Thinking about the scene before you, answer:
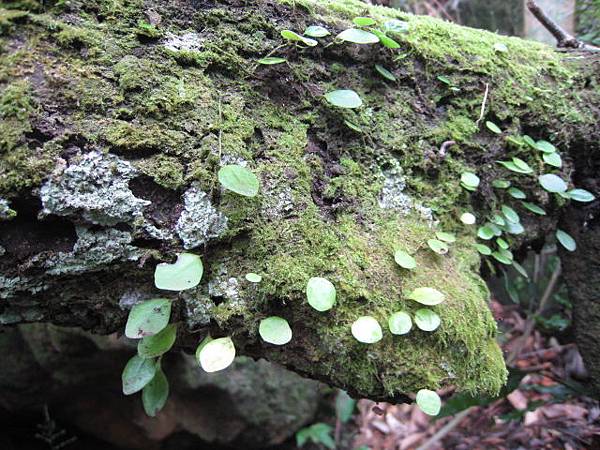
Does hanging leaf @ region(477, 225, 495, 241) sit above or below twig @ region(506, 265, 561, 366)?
above

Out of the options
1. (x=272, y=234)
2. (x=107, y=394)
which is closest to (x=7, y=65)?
(x=272, y=234)

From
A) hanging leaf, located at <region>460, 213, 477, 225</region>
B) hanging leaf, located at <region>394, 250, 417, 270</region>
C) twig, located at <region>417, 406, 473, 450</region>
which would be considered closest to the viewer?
hanging leaf, located at <region>394, 250, 417, 270</region>

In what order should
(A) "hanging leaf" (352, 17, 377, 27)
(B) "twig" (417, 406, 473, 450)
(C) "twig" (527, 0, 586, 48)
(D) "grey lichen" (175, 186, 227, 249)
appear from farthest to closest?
(B) "twig" (417, 406, 473, 450), (C) "twig" (527, 0, 586, 48), (A) "hanging leaf" (352, 17, 377, 27), (D) "grey lichen" (175, 186, 227, 249)

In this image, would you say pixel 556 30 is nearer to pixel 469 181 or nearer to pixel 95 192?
pixel 469 181

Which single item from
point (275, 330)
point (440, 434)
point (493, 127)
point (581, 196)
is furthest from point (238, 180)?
point (440, 434)

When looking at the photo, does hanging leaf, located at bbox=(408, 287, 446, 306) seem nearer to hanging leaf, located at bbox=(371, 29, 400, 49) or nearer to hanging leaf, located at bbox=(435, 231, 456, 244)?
hanging leaf, located at bbox=(435, 231, 456, 244)

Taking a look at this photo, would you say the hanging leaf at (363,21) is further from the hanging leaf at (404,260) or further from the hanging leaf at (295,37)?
the hanging leaf at (404,260)

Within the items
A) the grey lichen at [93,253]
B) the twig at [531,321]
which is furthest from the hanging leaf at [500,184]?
the twig at [531,321]

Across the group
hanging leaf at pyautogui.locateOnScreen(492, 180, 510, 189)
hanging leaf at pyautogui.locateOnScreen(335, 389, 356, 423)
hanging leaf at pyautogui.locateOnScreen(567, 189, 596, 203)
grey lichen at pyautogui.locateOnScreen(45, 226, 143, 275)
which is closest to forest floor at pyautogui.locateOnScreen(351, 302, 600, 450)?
hanging leaf at pyautogui.locateOnScreen(335, 389, 356, 423)
